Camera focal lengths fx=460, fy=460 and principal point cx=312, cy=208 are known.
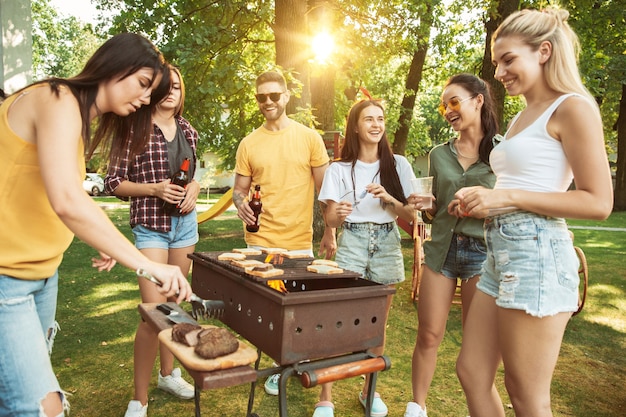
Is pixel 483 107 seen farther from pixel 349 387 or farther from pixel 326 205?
pixel 349 387

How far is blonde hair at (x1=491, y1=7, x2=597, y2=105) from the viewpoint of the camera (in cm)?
193

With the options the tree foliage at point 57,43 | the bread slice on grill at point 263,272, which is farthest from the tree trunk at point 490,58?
the tree foliage at point 57,43

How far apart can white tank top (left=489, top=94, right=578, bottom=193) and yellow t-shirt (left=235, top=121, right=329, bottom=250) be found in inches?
77.8

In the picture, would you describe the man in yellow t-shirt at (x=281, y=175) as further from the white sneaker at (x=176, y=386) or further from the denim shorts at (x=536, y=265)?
the denim shorts at (x=536, y=265)

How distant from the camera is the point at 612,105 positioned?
24391mm

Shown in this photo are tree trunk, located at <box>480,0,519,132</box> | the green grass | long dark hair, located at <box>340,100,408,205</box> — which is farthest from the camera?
tree trunk, located at <box>480,0,519,132</box>

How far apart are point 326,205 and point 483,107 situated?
4.31 feet

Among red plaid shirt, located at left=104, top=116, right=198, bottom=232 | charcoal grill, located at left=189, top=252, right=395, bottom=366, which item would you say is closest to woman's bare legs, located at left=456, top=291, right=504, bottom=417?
charcoal grill, located at left=189, top=252, right=395, bottom=366

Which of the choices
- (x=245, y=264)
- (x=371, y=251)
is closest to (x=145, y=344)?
(x=245, y=264)

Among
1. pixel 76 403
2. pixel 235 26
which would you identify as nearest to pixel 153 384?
pixel 76 403

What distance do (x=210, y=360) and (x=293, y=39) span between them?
24.4 feet

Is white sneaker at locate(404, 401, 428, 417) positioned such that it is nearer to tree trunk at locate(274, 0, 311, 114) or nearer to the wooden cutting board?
the wooden cutting board

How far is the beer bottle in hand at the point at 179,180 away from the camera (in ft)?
10.7

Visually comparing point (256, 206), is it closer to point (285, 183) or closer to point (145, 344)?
point (285, 183)
